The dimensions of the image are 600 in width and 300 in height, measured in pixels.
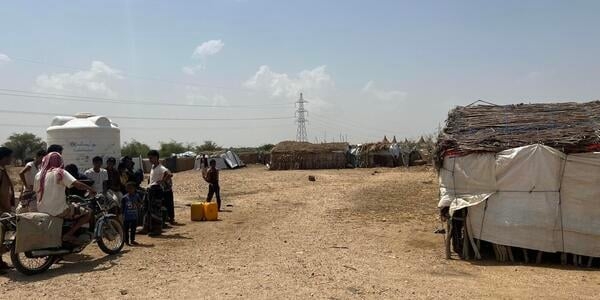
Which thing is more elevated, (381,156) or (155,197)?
(381,156)

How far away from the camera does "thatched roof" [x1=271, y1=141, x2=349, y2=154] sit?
4503 cm

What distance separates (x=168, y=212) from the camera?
13195 millimetres

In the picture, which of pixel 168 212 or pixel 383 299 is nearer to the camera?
pixel 383 299

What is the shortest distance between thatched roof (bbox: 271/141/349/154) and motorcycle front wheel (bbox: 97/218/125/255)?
3554 centimetres

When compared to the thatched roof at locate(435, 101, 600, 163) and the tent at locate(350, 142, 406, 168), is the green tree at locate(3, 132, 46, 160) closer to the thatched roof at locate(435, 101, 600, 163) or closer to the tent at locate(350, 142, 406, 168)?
the tent at locate(350, 142, 406, 168)

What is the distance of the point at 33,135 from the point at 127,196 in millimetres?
60280

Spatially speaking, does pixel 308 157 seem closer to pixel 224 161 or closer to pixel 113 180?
pixel 224 161

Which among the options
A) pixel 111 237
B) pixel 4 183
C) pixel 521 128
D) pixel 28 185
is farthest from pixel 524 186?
pixel 28 185

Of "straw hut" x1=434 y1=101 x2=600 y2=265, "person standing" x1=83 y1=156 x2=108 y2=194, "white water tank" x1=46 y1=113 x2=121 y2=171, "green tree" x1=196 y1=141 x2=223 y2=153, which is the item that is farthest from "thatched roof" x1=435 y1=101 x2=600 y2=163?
"green tree" x1=196 y1=141 x2=223 y2=153

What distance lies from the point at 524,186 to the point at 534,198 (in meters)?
0.26

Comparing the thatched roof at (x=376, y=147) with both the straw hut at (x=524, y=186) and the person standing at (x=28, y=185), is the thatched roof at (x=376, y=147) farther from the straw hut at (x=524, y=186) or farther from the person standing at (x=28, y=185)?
the person standing at (x=28, y=185)

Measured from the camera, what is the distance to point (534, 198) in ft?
29.5

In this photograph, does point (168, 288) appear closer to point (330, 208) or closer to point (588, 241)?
point (588, 241)

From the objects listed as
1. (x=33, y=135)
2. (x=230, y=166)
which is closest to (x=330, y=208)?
(x=230, y=166)
